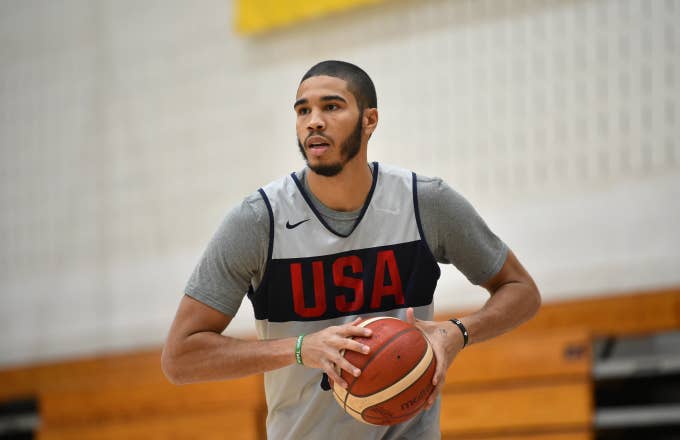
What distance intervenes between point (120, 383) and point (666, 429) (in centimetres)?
456

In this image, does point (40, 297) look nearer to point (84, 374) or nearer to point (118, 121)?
point (84, 374)

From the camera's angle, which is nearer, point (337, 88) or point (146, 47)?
point (337, 88)

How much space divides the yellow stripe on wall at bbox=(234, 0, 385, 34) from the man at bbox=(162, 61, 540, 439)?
4367 mm

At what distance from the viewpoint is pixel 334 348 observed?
265 cm

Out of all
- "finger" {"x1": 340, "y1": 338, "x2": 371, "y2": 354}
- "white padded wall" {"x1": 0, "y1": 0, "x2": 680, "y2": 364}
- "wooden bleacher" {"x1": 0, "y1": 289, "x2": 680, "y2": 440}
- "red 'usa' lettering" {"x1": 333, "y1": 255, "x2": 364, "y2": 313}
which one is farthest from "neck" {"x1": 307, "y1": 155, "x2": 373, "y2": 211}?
"white padded wall" {"x1": 0, "y1": 0, "x2": 680, "y2": 364}

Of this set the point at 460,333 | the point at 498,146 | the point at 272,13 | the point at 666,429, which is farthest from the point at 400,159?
the point at 460,333

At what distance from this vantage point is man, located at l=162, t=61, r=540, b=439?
2967mm

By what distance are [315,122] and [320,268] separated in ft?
1.70

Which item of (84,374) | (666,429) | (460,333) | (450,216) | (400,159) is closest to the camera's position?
(460,333)

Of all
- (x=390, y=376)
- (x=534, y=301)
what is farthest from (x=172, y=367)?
(x=534, y=301)

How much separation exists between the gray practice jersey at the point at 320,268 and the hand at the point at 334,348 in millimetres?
348

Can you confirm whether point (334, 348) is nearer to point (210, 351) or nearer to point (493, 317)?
point (210, 351)

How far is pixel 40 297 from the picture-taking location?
28.0ft

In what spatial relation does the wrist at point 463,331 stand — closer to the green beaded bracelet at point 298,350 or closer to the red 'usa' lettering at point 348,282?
the red 'usa' lettering at point 348,282
